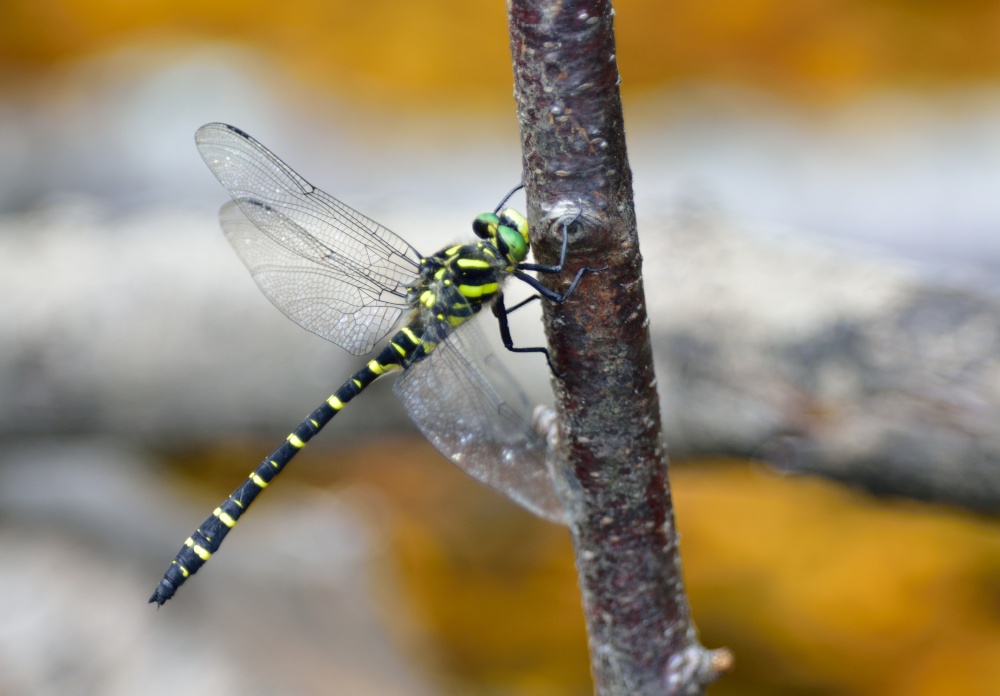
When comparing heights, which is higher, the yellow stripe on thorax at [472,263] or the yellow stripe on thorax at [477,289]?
the yellow stripe on thorax at [472,263]

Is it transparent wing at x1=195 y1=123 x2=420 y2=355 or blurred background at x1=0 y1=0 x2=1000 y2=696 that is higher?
transparent wing at x1=195 y1=123 x2=420 y2=355

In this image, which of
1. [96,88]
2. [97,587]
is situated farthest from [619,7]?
[97,587]

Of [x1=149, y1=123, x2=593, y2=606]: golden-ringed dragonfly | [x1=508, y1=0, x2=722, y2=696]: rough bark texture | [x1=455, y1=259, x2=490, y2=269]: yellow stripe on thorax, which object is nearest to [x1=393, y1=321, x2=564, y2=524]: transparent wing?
[x1=149, y1=123, x2=593, y2=606]: golden-ringed dragonfly

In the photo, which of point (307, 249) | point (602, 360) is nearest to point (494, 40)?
point (307, 249)

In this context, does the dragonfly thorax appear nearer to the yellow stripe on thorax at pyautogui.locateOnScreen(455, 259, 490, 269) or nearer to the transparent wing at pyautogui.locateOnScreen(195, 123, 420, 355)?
the yellow stripe on thorax at pyautogui.locateOnScreen(455, 259, 490, 269)

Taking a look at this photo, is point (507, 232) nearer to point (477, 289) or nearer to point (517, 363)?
point (477, 289)

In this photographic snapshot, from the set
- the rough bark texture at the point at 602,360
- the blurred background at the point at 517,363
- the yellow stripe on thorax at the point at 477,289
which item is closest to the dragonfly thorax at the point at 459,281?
the yellow stripe on thorax at the point at 477,289

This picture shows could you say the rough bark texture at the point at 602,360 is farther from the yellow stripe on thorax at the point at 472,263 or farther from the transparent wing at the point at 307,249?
the transparent wing at the point at 307,249
